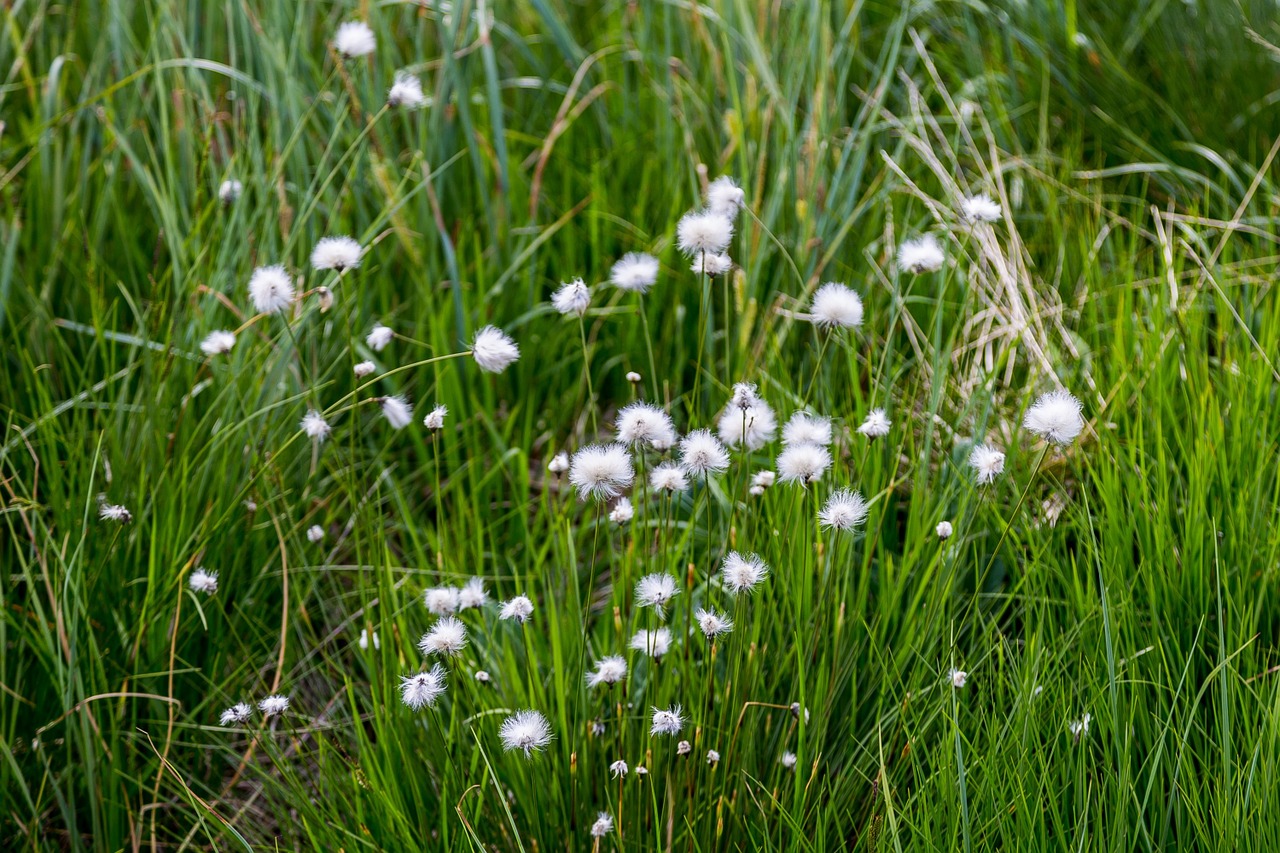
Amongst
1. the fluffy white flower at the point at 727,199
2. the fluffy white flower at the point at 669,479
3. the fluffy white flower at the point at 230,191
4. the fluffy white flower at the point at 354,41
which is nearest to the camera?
the fluffy white flower at the point at 669,479

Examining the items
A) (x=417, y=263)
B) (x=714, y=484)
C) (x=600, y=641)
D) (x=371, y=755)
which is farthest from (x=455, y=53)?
(x=371, y=755)

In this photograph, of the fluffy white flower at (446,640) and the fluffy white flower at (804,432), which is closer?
the fluffy white flower at (446,640)

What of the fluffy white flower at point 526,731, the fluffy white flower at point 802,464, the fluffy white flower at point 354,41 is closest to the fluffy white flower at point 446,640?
the fluffy white flower at point 526,731

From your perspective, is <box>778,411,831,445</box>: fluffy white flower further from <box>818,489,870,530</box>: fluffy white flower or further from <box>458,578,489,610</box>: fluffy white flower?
<box>458,578,489,610</box>: fluffy white flower

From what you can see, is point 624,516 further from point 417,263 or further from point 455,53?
point 455,53

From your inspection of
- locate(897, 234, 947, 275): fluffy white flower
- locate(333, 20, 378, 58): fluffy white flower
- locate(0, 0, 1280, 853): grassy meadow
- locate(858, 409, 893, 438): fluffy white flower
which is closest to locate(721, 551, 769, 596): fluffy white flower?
locate(0, 0, 1280, 853): grassy meadow

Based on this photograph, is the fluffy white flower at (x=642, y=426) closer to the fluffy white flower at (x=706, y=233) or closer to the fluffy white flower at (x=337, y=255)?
the fluffy white flower at (x=706, y=233)
